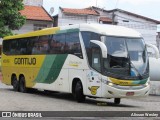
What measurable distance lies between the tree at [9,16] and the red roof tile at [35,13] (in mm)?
14072

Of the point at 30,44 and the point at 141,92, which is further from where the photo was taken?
the point at 30,44

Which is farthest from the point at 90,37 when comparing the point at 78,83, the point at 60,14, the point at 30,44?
the point at 60,14

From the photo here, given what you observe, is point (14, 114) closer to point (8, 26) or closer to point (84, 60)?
point (84, 60)

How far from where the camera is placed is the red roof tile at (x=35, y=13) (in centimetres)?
6001

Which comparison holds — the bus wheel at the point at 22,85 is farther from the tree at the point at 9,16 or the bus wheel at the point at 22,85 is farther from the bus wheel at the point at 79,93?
the tree at the point at 9,16

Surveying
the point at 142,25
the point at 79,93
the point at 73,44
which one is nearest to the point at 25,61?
the point at 73,44

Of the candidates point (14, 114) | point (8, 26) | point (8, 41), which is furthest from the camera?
point (8, 26)

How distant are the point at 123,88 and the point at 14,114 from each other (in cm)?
949

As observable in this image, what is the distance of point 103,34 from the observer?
61.7 ft

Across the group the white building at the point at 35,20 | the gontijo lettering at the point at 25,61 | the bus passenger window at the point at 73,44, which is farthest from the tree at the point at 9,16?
the bus passenger window at the point at 73,44

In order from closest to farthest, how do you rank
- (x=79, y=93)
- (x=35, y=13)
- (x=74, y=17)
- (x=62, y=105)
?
1. (x=62, y=105)
2. (x=79, y=93)
3. (x=35, y=13)
4. (x=74, y=17)

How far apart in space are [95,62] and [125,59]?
1213 millimetres

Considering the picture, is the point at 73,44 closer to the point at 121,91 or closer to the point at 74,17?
the point at 121,91

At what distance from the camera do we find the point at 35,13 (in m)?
61.2
